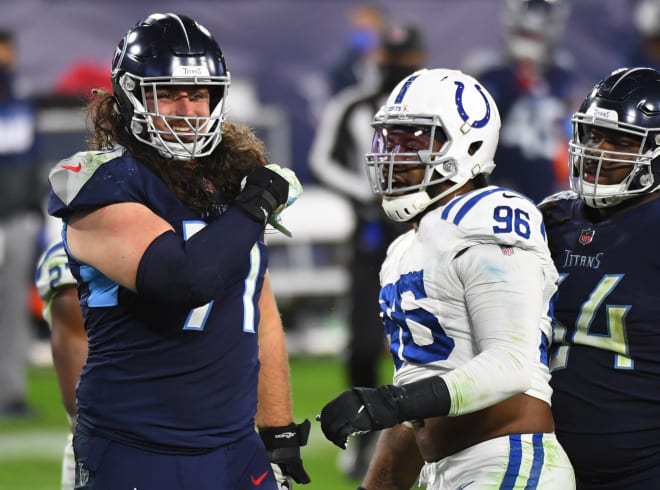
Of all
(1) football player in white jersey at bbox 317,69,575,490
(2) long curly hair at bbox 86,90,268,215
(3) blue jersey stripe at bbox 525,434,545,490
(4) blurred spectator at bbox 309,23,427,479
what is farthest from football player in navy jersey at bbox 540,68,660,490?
(4) blurred spectator at bbox 309,23,427,479

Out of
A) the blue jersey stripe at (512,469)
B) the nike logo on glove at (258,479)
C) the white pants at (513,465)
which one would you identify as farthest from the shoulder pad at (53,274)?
the blue jersey stripe at (512,469)

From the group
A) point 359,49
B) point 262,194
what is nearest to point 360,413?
point 262,194

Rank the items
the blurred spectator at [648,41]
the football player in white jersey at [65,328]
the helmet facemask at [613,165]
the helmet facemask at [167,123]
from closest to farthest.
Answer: the helmet facemask at [167,123] < the helmet facemask at [613,165] < the football player in white jersey at [65,328] < the blurred spectator at [648,41]

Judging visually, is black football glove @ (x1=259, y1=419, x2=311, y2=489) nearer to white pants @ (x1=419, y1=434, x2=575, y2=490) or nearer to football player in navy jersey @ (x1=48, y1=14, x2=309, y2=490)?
football player in navy jersey @ (x1=48, y1=14, x2=309, y2=490)

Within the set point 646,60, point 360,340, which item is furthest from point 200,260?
point 646,60

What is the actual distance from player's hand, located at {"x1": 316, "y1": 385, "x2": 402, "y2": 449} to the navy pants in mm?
393

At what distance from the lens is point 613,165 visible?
3398mm

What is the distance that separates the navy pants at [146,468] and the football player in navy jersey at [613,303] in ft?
2.83

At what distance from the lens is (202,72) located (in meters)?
3.19

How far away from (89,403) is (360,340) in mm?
3530

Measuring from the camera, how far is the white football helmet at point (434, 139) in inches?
128

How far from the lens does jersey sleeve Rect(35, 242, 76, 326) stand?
3764 mm

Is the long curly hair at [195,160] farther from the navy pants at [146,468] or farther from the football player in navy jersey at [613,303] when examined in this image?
the football player in navy jersey at [613,303]

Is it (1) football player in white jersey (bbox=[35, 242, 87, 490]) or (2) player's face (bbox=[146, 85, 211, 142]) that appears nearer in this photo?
(2) player's face (bbox=[146, 85, 211, 142])
